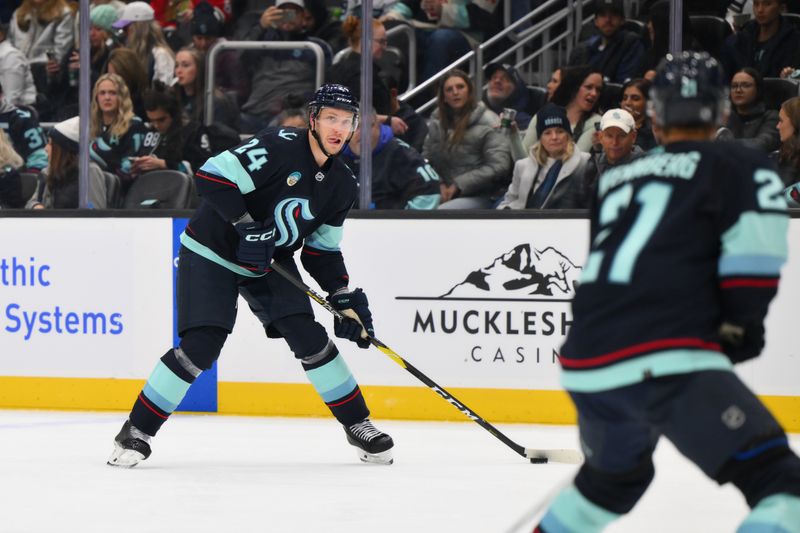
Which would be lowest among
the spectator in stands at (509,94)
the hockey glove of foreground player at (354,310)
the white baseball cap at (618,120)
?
the hockey glove of foreground player at (354,310)

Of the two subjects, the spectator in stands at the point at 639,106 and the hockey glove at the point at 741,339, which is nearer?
the hockey glove at the point at 741,339

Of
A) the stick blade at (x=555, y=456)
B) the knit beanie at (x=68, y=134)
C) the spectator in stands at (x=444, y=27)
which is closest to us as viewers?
the stick blade at (x=555, y=456)

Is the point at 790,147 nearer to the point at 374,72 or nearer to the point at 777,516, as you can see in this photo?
the point at 374,72

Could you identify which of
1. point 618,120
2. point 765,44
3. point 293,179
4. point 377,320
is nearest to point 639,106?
point 618,120

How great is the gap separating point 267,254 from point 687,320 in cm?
181

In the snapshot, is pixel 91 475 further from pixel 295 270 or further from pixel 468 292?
pixel 468 292

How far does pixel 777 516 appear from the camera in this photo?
184 centimetres

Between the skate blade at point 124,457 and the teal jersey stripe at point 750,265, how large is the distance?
7.12 feet

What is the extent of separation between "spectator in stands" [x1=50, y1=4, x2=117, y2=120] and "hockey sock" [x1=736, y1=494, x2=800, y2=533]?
12.3 feet

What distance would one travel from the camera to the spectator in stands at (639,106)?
14.9 feet

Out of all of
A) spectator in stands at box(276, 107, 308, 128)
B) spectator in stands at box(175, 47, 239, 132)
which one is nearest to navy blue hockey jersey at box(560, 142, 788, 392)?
spectator in stands at box(276, 107, 308, 128)

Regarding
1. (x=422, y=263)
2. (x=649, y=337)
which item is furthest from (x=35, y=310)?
(x=649, y=337)

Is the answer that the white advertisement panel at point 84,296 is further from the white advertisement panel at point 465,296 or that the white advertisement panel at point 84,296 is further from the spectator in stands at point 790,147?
the spectator in stands at point 790,147

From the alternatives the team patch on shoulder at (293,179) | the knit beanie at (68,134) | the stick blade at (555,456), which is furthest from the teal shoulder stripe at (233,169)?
the knit beanie at (68,134)
